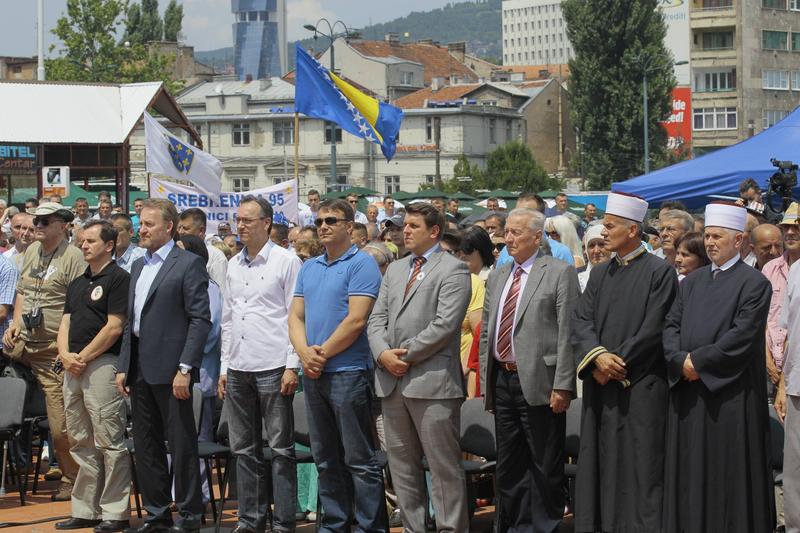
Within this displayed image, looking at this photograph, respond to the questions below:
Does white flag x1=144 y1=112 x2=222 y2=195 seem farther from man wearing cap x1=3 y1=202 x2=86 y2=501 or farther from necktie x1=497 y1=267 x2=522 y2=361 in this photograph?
necktie x1=497 y1=267 x2=522 y2=361

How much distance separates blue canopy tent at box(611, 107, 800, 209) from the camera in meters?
16.6

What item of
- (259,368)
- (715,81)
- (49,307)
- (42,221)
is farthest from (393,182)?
(259,368)

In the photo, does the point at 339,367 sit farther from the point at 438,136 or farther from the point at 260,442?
the point at 438,136

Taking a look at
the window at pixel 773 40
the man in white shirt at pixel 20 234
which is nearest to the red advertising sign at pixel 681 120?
the window at pixel 773 40

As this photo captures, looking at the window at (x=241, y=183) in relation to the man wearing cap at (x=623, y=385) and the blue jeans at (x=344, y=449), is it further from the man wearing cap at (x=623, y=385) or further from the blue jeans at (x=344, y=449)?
the man wearing cap at (x=623, y=385)

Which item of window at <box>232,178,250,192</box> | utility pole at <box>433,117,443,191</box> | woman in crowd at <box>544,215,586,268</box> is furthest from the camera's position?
window at <box>232,178,250,192</box>

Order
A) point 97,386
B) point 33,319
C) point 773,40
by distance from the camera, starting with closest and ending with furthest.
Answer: point 97,386, point 33,319, point 773,40

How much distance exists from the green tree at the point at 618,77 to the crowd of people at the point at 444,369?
6893cm

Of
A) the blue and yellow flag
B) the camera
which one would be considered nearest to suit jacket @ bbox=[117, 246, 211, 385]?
the camera

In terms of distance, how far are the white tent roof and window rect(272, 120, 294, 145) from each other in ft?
221

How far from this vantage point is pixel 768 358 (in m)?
8.63

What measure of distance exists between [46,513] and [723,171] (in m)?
10.3

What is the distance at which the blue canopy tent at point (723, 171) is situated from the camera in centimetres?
1662

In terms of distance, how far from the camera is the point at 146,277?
9.04m
